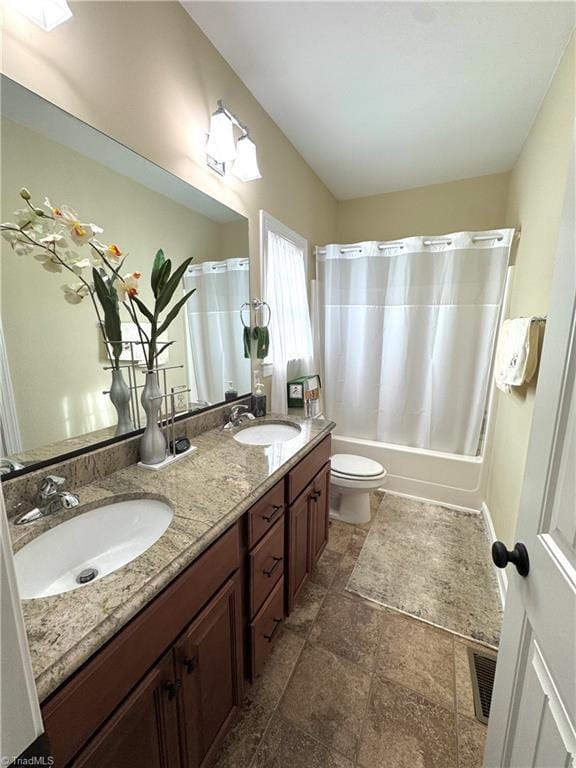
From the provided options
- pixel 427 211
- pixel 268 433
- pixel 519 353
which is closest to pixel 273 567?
pixel 268 433

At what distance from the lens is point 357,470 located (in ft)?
7.08

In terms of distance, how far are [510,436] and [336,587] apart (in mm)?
1313

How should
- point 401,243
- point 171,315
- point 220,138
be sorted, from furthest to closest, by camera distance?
point 401,243, point 220,138, point 171,315

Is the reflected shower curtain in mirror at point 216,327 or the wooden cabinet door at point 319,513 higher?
the reflected shower curtain in mirror at point 216,327

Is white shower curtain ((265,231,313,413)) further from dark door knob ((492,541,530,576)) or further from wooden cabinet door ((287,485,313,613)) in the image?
dark door knob ((492,541,530,576))

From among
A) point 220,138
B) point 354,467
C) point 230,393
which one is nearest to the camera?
point 220,138

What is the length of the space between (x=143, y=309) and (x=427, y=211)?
255 centimetres

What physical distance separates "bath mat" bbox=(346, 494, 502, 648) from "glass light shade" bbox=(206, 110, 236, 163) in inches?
88.3

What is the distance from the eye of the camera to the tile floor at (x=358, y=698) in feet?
3.32

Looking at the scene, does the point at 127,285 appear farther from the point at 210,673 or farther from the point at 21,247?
the point at 210,673

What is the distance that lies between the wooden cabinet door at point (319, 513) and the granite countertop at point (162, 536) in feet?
0.89

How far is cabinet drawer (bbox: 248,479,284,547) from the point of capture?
1.00 metres

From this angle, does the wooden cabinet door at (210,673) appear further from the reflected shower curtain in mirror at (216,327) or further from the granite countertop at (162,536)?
the reflected shower curtain in mirror at (216,327)

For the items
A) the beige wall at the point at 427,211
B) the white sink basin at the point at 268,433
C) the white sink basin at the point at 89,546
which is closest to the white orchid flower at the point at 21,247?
the white sink basin at the point at 89,546
